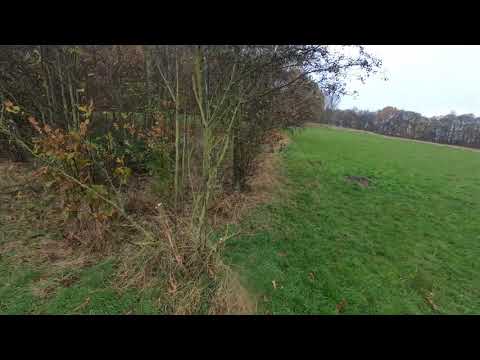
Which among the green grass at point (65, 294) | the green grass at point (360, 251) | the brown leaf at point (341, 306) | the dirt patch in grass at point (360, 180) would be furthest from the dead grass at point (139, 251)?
the dirt patch in grass at point (360, 180)

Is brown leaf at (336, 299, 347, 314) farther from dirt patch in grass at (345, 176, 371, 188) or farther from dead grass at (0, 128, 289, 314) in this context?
dirt patch in grass at (345, 176, 371, 188)

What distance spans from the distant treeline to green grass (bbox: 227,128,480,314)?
2703 cm

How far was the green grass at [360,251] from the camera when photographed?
2955 millimetres

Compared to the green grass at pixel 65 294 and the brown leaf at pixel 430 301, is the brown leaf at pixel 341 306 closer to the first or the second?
the brown leaf at pixel 430 301

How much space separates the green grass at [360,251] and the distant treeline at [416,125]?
1064 inches

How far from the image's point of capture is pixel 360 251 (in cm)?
400

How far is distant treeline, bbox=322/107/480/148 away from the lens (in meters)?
35.4

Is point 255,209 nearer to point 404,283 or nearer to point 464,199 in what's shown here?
point 404,283

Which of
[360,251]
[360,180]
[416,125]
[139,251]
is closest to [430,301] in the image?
[360,251]

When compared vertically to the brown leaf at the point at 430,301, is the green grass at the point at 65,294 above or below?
above

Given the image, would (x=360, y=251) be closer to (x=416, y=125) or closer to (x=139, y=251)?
(x=139, y=251)

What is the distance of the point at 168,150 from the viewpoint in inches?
156
